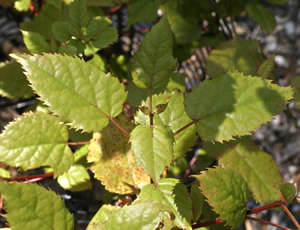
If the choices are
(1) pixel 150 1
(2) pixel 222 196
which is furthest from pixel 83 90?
(1) pixel 150 1

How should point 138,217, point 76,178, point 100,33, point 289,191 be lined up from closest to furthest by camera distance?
1. point 138,217
2. point 289,191
3. point 100,33
4. point 76,178

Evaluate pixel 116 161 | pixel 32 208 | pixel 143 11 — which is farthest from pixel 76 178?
pixel 143 11

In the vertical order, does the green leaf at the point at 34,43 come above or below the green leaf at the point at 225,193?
above

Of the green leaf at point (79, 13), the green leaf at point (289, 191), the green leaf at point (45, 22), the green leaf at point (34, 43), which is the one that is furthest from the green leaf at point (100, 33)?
the green leaf at point (289, 191)

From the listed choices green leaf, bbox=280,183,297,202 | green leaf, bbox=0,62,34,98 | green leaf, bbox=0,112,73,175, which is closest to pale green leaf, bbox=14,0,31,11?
green leaf, bbox=0,62,34,98

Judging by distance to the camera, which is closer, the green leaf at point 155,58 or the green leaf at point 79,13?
the green leaf at point 155,58

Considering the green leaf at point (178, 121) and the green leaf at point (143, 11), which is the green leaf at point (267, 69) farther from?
the green leaf at point (143, 11)

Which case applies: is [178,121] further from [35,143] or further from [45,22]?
[45,22]
